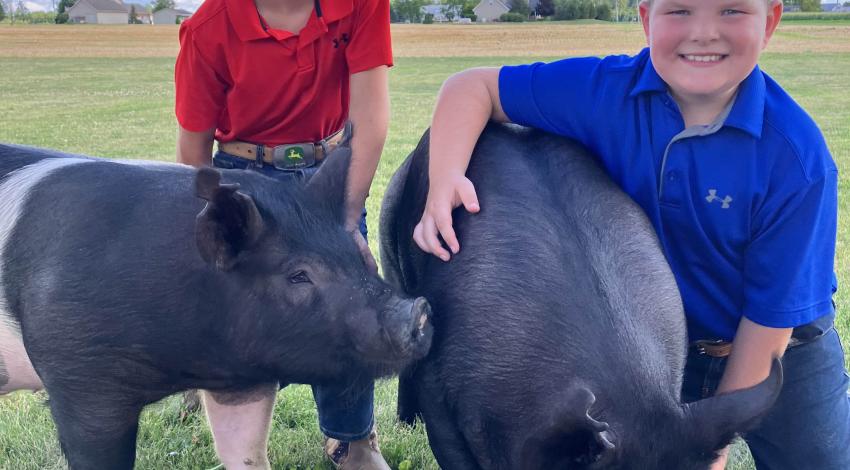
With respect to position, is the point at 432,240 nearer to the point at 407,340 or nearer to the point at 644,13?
the point at 407,340

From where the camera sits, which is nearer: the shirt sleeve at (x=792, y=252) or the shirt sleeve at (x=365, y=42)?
the shirt sleeve at (x=792, y=252)

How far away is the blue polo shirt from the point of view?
2795 millimetres

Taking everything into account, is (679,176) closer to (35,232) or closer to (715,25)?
(715,25)

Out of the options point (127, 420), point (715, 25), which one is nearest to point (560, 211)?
point (715, 25)

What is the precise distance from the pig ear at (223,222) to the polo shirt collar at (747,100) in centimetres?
143

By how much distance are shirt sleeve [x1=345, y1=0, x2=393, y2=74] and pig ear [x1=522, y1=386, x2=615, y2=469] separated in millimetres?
1749

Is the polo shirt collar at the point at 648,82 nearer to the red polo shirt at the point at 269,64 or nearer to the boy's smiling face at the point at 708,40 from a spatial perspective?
the boy's smiling face at the point at 708,40

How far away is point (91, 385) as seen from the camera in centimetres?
269

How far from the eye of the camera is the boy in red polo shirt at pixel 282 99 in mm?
3361

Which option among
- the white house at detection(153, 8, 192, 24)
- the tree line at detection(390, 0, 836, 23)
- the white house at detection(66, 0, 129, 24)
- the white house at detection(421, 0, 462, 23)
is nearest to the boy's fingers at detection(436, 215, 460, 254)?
the tree line at detection(390, 0, 836, 23)

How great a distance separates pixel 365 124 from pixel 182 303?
1.20 meters

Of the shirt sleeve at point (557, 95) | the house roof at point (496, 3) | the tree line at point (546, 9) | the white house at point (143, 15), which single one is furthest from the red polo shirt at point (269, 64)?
the white house at point (143, 15)

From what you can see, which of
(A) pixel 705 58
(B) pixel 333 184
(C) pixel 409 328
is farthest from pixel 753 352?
(B) pixel 333 184

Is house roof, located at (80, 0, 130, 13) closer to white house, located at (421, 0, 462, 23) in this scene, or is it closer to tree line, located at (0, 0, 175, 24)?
tree line, located at (0, 0, 175, 24)
